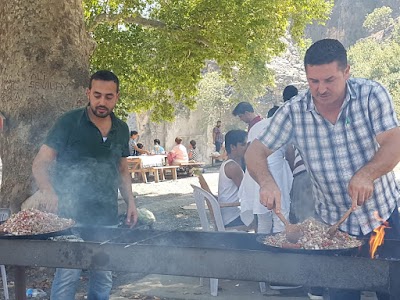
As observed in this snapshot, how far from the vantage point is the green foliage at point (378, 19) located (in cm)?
7869

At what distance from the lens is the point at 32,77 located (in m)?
7.48

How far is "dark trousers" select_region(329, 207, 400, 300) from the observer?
306 cm

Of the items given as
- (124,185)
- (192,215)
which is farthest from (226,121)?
(124,185)

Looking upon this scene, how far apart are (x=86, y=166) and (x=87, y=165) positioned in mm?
11

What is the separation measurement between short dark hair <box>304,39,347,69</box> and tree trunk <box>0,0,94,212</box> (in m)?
4.95

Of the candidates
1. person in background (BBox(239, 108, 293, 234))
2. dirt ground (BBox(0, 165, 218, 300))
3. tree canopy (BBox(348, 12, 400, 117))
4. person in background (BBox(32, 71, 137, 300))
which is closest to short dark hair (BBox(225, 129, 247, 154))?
person in background (BBox(239, 108, 293, 234))

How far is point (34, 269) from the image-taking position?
7379 millimetres

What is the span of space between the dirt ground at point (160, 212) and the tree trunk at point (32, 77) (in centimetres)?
104

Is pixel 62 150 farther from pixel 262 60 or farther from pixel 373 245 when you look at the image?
pixel 262 60

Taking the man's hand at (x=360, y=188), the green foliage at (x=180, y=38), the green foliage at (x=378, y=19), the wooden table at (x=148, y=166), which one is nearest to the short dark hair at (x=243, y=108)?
the man's hand at (x=360, y=188)

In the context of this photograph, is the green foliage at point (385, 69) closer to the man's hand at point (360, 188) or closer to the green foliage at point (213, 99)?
the green foliage at point (213, 99)

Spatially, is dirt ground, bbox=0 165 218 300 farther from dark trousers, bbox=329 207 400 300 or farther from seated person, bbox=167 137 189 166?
dark trousers, bbox=329 207 400 300

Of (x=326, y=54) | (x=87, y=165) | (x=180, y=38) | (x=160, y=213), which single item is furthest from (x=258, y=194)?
(x=180, y=38)

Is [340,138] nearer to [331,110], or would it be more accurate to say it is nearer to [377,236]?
[331,110]
